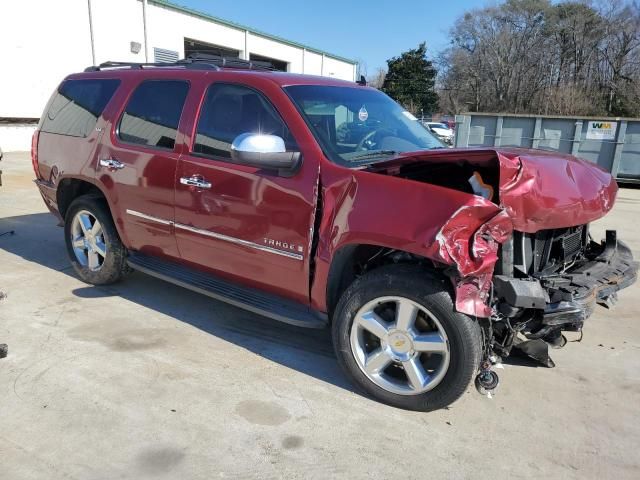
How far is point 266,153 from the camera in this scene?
3.11m

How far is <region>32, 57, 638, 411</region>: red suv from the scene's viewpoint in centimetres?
276

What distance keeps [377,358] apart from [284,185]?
1.21 metres

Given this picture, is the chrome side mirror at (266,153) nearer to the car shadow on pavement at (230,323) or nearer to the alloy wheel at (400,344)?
the alloy wheel at (400,344)

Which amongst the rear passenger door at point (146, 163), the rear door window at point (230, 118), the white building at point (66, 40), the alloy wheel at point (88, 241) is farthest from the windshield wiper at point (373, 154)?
the white building at point (66, 40)

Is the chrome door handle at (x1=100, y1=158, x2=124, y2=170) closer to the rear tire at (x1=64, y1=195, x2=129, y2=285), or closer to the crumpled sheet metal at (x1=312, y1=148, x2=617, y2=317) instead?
the rear tire at (x1=64, y1=195, x2=129, y2=285)

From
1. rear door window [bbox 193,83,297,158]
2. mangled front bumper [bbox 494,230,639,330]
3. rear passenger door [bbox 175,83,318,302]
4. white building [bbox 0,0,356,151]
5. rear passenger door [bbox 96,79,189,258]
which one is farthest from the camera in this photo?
white building [bbox 0,0,356,151]

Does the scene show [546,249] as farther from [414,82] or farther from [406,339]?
[414,82]

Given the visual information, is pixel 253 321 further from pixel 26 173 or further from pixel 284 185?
pixel 26 173

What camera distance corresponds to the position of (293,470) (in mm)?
2555

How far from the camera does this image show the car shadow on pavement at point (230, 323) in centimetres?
363

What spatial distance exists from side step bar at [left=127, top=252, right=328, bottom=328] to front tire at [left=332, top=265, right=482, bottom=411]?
0.91 feet

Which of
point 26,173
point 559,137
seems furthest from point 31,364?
point 559,137

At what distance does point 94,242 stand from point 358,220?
2.97m

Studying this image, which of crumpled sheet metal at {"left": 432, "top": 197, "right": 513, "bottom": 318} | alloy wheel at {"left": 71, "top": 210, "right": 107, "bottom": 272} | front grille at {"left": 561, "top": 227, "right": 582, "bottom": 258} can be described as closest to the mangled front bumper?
front grille at {"left": 561, "top": 227, "right": 582, "bottom": 258}
